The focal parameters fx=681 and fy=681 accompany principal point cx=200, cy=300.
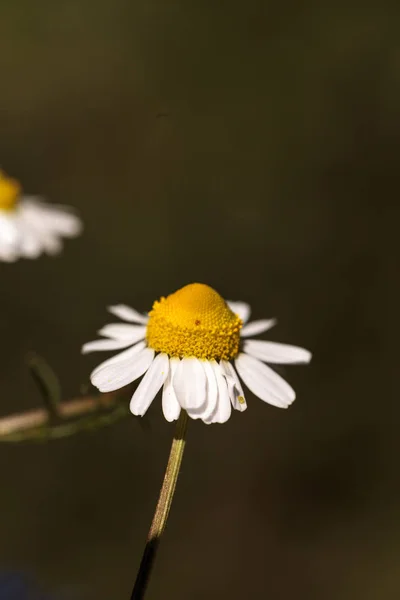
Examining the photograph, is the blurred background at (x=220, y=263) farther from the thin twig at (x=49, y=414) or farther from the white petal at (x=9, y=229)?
the thin twig at (x=49, y=414)

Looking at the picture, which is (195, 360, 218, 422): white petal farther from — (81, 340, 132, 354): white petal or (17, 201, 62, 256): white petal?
(17, 201, 62, 256): white petal

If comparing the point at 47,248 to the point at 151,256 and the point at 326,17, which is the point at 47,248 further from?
the point at 326,17

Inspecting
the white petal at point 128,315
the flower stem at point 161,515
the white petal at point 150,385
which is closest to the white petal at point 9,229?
the white petal at point 128,315

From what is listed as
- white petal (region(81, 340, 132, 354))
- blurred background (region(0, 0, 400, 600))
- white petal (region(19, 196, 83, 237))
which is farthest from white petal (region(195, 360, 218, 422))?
blurred background (region(0, 0, 400, 600))

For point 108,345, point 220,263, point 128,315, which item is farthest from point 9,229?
point 220,263

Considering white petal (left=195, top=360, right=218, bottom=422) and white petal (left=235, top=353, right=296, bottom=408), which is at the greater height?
white petal (left=235, top=353, right=296, bottom=408)

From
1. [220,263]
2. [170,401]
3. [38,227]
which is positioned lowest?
[170,401]

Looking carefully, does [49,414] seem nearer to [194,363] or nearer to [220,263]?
[194,363]

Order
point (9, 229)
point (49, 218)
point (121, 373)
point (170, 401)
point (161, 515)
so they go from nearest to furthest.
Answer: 1. point (161, 515)
2. point (170, 401)
3. point (121, 373)
4. point (9, 229)
5. point (49, 218)
